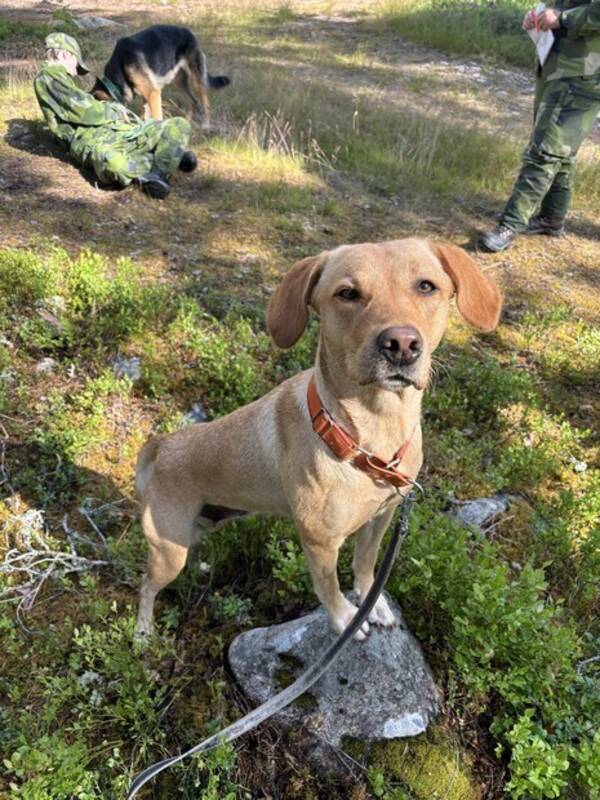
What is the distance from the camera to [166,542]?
2701 millimetres

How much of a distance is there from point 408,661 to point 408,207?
6259mm

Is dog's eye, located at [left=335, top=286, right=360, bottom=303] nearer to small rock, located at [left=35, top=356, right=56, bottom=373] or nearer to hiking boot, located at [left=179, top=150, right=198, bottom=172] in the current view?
small rock, located at [left=35, top=356, right=56, bottom=373]

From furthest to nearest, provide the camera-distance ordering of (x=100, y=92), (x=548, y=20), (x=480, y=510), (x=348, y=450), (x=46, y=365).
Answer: (x=100, y=92) → (x=548, y=20) → (x=46, y=365) → (x=480, y=510) → (x=348, y=450)

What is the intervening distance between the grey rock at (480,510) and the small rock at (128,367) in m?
2.59

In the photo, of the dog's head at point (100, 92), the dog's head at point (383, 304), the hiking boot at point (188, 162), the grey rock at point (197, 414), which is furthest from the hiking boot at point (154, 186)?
the dog's head at point (383, 304)

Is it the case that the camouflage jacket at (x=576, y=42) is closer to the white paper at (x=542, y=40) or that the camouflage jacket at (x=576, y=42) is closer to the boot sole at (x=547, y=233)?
the white paper at (x=542, y=40)

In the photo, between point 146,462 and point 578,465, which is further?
point 578,465

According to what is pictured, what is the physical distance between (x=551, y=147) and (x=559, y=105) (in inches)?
15.4

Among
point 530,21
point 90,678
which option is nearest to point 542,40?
point 530,21

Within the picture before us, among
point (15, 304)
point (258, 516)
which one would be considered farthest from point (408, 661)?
point (15, 304)

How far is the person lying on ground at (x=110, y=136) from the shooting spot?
6.75 meters

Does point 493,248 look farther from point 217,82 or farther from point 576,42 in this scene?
point 217,82

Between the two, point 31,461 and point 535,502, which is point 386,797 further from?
point 31,461

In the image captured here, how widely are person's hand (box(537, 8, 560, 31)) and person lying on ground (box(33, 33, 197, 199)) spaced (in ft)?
14.2
